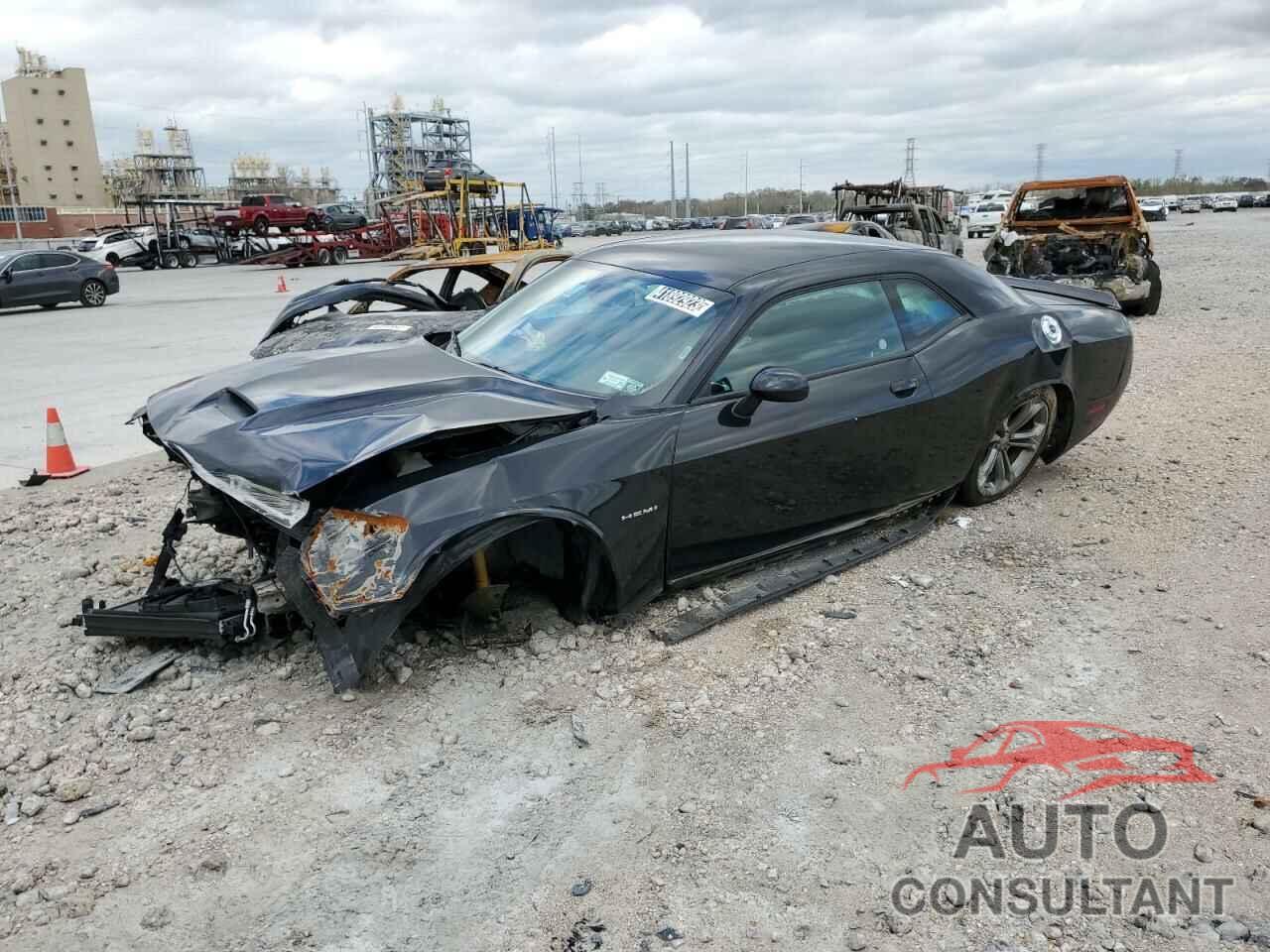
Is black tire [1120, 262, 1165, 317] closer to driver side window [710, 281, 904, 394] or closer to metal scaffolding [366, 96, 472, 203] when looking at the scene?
driver side window [710, 281, 904, 394]

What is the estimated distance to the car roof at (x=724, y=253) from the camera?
4.19m

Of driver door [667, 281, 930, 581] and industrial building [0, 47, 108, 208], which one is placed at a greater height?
industrial building [0, 47, 108, 208]

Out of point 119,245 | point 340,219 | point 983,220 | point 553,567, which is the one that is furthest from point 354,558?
point 983,220

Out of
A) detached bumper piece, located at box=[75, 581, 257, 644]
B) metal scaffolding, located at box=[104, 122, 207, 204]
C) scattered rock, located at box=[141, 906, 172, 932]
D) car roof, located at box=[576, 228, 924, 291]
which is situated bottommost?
scattered rock, located at box=[141, 906, 172, 932]

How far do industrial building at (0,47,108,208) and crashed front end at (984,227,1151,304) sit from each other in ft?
288

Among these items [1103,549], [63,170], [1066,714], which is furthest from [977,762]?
[63,170]

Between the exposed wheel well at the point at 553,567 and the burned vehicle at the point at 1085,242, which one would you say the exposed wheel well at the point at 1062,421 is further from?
the burned vehicle at the point at 1085,242

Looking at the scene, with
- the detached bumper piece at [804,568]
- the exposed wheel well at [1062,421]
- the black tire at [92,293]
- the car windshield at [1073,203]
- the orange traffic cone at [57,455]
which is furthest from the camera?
A: the black tire at [92,293]

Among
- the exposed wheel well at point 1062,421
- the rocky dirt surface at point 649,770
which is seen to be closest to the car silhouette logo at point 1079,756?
the rocky dirt surface at point 649,770

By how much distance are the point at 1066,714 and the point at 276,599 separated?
2.89 m

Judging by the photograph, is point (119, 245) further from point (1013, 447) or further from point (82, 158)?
point (82, 158)

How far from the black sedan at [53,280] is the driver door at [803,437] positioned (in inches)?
787

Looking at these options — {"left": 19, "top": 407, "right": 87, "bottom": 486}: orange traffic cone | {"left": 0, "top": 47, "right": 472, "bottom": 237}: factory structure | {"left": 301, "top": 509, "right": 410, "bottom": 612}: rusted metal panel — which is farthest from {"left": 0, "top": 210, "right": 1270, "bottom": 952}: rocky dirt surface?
{"left": 0, "top": 47, "right": 472, "bottom": 237}: factory structure

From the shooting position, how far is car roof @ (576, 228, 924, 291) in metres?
4.19
